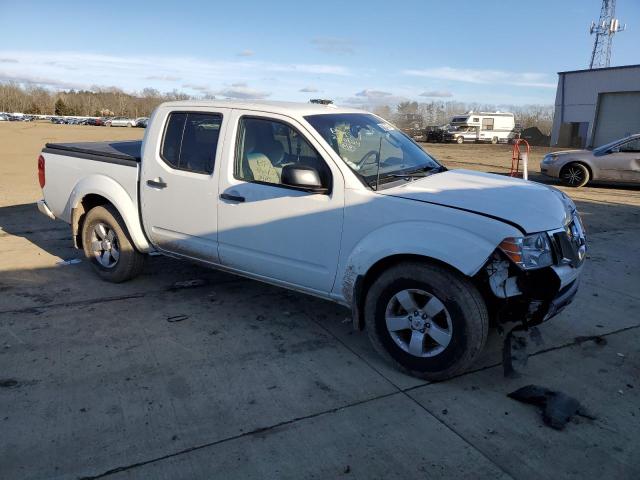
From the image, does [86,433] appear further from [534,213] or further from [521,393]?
[534,213]

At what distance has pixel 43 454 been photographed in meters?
2.77

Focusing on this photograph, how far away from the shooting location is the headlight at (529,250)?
10.7 feet

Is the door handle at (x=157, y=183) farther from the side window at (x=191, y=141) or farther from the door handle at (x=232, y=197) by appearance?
the door handle at (x=232, y=197)

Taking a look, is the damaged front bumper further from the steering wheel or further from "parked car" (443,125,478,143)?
"parked car" (443,125,478,143)

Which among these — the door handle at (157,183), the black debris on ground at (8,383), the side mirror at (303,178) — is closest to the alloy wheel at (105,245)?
the door handle at (157,183)

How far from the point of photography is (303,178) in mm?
3762

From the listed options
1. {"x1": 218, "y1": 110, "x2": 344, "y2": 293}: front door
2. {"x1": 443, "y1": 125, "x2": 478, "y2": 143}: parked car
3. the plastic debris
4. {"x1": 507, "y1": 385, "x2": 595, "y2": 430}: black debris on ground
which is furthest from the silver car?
{"x1": 443, "y1": 125, "x2": 478, "y2": 143}: parked car

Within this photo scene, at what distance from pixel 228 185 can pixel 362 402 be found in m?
2.08

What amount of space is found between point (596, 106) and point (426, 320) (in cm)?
3815

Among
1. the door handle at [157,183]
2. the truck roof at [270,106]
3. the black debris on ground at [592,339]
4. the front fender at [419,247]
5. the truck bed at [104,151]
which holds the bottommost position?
the black debris on ground at [592,339]

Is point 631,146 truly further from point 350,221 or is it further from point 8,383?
point 8,383

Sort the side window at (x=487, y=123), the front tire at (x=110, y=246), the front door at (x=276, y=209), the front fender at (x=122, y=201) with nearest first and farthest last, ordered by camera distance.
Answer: the front door at (x=276, y=209), the front fender at (x=122, y=201), the front tire at (x=110, y=246), the side window at (x=487, y=123)

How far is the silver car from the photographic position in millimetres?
13203

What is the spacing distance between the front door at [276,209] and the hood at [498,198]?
1.75 feet
